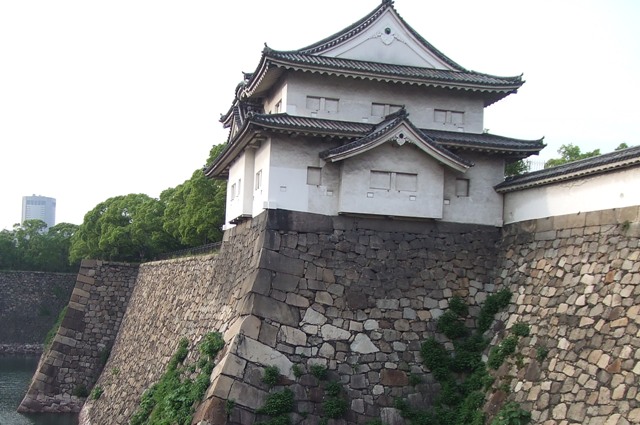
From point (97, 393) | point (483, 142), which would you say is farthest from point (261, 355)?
point (97, 393)

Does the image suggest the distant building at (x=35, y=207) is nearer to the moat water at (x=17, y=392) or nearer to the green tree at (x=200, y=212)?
the moat water at (x=17, y=392)

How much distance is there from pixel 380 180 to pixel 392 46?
→ 4125 millimetres

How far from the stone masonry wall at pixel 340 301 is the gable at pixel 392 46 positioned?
14.7ft

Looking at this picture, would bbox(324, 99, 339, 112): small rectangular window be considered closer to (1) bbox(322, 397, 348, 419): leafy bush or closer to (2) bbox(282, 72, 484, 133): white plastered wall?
(2) bbox(282, 72, 484, 133): white plastered wall

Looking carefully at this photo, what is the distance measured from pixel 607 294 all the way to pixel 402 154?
5.61 meters

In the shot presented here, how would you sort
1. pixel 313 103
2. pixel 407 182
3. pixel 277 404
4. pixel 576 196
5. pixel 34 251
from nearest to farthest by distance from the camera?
pixel 277 404 → pixel 576 196 → pixel 407 182 → pixel 313 103 → pixel 34 251

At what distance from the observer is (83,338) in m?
30.7

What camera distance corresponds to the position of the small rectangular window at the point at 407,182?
642 inches

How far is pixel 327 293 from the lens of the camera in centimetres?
1558

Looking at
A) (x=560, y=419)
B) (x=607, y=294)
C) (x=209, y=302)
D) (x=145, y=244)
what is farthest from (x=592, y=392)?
(x=145, y=244)

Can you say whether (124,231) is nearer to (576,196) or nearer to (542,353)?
(576,196)

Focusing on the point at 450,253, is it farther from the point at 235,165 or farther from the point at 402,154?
the point at 235,165

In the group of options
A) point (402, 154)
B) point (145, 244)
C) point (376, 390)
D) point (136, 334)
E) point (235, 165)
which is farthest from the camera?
point (145, 244)

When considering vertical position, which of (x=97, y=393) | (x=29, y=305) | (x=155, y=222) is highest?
(x=155, y=222)
